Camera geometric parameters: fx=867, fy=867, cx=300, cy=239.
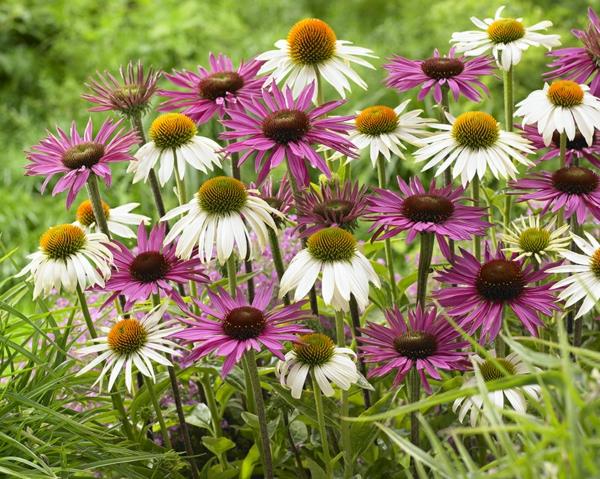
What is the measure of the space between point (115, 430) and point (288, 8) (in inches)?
207

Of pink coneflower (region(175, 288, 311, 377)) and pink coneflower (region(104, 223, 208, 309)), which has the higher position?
pink coneflower (region(104, 223, 208, 309))

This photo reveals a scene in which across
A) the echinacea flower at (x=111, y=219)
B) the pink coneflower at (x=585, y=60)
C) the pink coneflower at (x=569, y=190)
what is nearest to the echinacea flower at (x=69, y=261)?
the echinacea flower at (x=111, y=219)

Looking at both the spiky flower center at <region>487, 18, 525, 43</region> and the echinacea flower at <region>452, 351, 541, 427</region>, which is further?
the spiky flower center at <region>487, 18, 525, 43</region>

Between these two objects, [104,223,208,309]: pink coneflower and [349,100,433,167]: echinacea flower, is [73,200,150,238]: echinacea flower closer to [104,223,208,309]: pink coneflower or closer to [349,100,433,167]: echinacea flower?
[104,223,208,309]: pink coneflower

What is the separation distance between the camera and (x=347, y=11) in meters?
6.76

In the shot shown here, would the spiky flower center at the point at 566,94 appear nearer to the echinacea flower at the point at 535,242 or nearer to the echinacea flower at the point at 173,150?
the echinacea flower at the point at 535,242

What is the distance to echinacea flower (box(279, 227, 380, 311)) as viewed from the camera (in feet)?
5.34

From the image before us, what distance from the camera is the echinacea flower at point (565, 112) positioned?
182 cm

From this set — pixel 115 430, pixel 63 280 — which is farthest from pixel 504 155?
pixel 115 430

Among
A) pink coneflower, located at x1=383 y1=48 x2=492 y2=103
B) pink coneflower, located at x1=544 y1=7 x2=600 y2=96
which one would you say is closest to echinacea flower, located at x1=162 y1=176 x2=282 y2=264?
pink coneflower, located at x1=383 y1=48 x2=492 y2=103

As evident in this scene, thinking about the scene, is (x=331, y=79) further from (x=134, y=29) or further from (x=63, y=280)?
(x=134, y=29)

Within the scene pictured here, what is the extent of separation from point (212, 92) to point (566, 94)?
0.78m

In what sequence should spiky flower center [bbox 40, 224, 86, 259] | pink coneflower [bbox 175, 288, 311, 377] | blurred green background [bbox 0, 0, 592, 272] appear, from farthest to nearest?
blurred green background [bbox 0, 0, 592, 272] < spiky flower center [bbox 40, 224, 86, 259] < pink coneflower [bbox 175, 288, 311, 377]

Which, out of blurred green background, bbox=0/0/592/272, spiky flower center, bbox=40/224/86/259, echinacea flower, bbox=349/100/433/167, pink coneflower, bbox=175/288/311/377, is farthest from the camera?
blurred green background, bbox=0/0/592/272
